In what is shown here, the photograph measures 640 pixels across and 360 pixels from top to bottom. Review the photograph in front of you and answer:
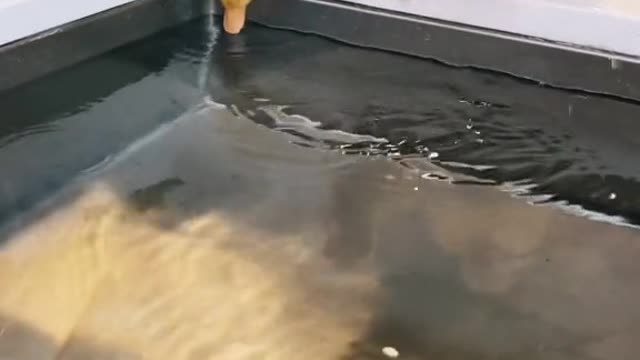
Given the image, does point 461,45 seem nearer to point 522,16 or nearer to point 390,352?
point 522,16

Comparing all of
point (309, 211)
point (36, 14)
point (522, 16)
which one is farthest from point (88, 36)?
point (522, 16)

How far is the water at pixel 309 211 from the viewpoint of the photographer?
3.09 feet

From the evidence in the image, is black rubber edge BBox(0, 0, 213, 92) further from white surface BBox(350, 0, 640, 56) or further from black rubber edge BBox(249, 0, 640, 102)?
white surface BBox(350, 0, 640, 56)

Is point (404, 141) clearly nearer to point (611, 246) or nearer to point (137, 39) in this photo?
point (611, 246)

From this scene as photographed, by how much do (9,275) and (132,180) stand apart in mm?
249

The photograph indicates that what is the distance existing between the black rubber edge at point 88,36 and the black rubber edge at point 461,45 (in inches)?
5.7

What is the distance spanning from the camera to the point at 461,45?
58.1 inches

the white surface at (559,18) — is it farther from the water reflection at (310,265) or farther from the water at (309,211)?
the water reflection at (310,265)

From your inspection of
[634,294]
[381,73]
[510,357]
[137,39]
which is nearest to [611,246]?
[634,294]

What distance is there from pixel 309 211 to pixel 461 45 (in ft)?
1.56

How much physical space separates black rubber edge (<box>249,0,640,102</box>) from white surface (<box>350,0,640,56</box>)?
12 millimetres

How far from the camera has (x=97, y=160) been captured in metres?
1.26

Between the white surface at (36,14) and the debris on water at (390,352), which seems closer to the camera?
the debris on water at (390,352)

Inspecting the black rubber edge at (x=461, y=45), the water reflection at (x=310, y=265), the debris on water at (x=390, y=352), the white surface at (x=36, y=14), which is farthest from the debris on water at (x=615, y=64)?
the white surface at (x=36, y=14)
